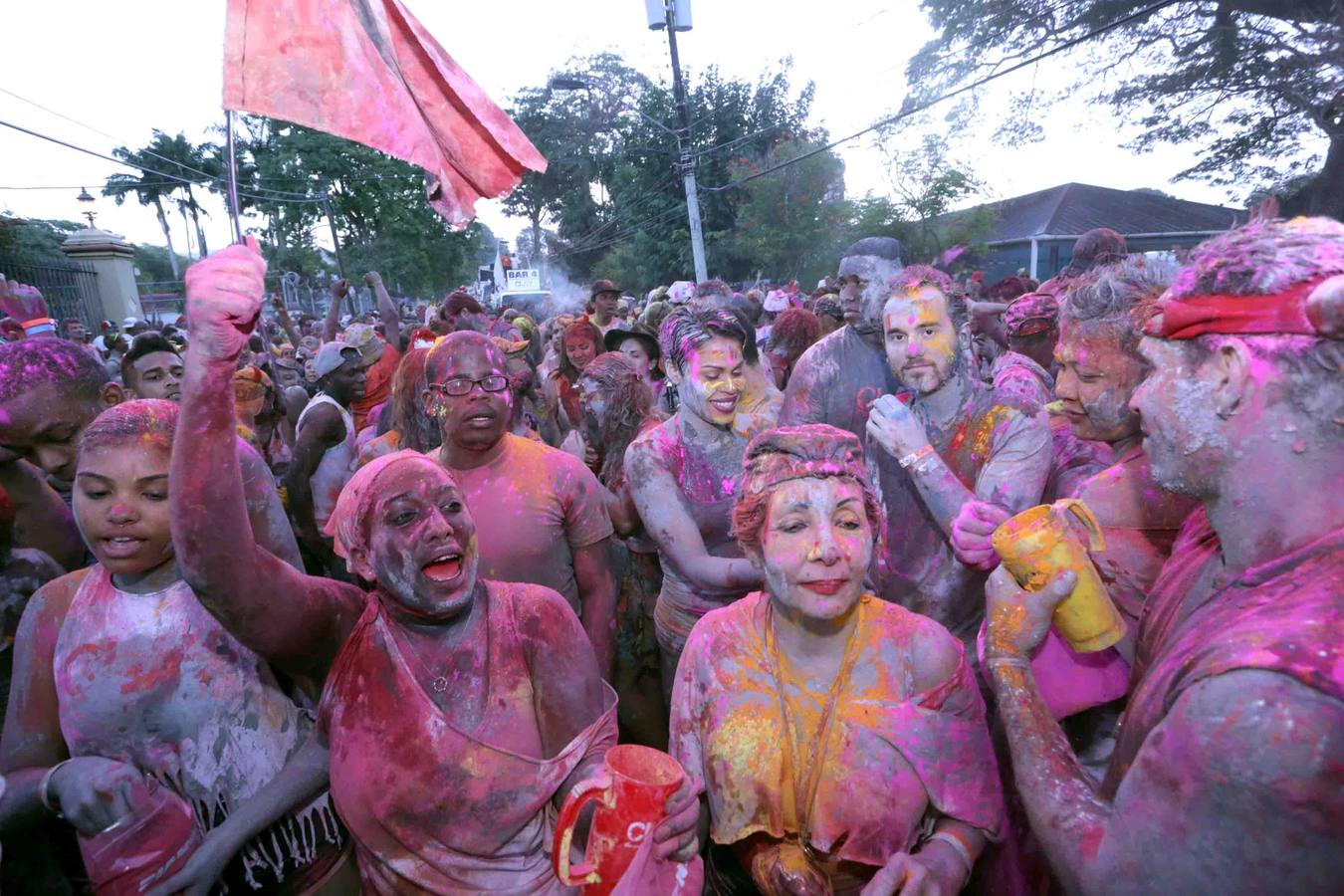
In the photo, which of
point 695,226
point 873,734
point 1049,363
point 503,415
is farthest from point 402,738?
point 695,226

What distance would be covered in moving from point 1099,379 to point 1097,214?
35.2 m

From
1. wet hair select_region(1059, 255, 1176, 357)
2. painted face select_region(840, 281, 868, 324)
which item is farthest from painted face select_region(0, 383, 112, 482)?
painted face select_region(840, 281, 868, 324)

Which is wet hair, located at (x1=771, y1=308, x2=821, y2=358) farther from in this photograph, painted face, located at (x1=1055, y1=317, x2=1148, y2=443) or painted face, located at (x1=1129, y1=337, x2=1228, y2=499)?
painted face, located at (x1=1129, y1=337, x2=1228, y2=499)

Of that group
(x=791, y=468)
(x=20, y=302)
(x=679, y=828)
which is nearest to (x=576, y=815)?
(x=679, y=828)

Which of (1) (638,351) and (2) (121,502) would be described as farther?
(1) (638,351)

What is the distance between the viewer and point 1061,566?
1.80 meters

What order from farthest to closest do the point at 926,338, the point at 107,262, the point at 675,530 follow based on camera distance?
the point at 107,262
the point at 675,530
the point at 926,338

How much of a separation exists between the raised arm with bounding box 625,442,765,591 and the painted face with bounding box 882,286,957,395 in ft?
3.34

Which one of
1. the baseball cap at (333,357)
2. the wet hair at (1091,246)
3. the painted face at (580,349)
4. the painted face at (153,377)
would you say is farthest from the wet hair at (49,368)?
the wet hair at (1091,246)

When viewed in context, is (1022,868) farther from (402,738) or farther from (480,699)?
(402,738)

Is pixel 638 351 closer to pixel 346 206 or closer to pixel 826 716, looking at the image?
pixel 826 716

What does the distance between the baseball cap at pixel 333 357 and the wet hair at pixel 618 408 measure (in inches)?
84.4

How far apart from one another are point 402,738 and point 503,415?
1473 mm

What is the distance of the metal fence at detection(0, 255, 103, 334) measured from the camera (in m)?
14.1
